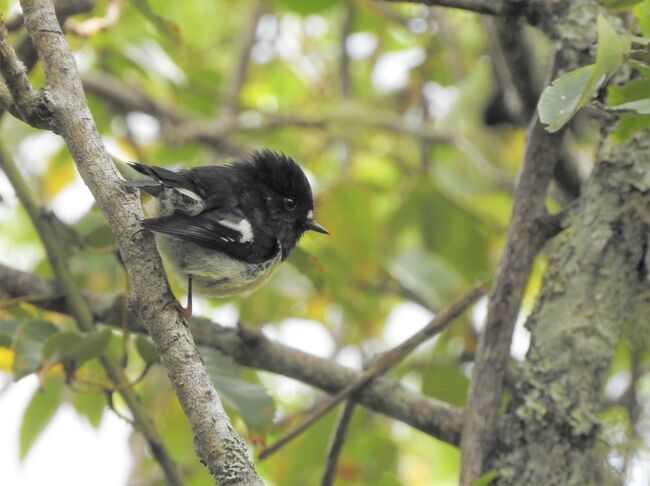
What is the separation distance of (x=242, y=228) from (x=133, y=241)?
115cm

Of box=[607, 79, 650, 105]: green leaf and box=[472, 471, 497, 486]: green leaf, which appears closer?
box=[607, 79, 650, 105]: green leaf

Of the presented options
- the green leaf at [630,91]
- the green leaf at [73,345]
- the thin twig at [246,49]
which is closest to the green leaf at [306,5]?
the thin twig at [246,49]

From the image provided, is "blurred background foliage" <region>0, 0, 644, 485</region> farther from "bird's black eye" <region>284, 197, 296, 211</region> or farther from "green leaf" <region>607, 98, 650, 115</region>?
"green leaf" <region>607, 98, 650, 115</region>

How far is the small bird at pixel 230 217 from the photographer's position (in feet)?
9.15

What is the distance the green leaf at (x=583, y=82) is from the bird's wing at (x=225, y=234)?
1073 mm

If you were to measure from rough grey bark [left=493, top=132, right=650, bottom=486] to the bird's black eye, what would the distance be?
1210mm

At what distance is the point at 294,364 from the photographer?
8.90 ft

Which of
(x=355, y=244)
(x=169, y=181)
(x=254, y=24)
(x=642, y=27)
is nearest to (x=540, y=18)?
(x=642, y=27)

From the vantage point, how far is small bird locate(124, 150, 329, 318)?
9.15ft

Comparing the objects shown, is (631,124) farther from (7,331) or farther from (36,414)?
(36,414)

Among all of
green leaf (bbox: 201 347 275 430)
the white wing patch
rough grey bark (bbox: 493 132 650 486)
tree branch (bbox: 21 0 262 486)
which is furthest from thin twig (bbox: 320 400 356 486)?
tree branch (bbox: 21 0 262 486)

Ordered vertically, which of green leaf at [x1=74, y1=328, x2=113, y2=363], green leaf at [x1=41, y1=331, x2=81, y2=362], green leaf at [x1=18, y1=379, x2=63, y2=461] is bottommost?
green leaf at [x1=41, y1=331, x2=81, y2=362]

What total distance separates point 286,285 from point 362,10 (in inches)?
65.8

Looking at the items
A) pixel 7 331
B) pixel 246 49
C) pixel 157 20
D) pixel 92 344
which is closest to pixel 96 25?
pixel 157 20
